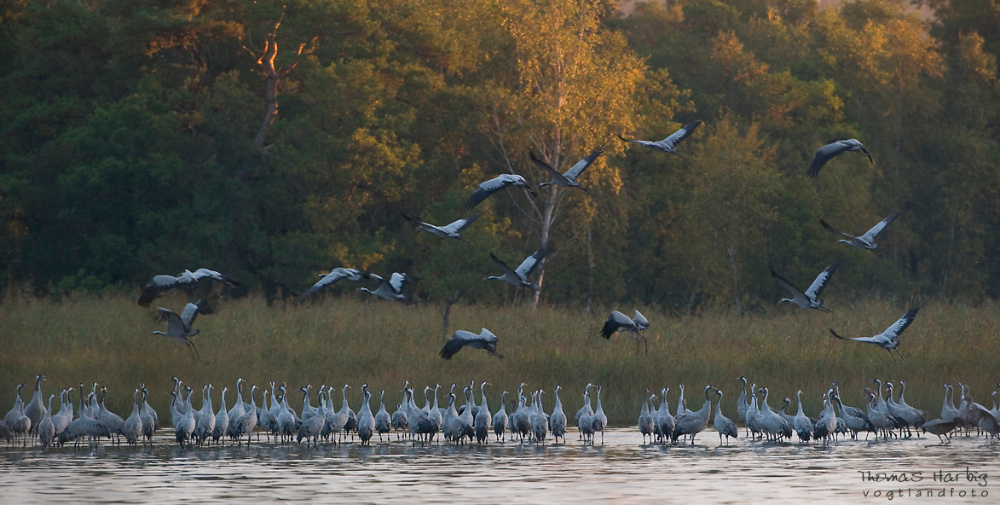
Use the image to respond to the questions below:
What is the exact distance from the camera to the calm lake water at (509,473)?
13898mm

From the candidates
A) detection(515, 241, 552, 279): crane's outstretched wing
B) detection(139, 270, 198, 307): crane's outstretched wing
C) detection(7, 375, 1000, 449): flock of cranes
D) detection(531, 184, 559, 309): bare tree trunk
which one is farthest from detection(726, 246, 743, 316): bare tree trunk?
detection(139, 270, 198, 307): crane's outstretched wing

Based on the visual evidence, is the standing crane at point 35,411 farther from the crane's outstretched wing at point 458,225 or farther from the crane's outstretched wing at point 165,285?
the crane's outstretched wing at point 458,225

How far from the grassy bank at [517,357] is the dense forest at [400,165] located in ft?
36.5

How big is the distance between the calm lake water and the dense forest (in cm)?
2047

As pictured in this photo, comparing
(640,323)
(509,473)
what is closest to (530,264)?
(640,323)

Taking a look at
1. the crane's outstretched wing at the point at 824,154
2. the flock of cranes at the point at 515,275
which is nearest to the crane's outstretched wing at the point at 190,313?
the flock of cranes at the point at 515,275

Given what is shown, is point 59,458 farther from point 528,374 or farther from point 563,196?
point 563,196

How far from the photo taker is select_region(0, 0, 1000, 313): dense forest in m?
40.9

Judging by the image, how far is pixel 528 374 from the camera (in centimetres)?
2384

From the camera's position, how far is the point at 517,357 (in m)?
24.4

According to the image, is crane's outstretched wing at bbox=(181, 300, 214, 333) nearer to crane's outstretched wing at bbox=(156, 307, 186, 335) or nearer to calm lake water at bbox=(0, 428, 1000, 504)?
crane's outstretched wing at bbox=(156, 307, 186, 335)

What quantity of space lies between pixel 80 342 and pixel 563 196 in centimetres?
2050

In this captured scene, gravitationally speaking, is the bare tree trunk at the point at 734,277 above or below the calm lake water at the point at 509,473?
above

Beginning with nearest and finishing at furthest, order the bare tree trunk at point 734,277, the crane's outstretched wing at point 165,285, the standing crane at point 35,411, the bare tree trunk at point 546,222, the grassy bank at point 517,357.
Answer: the crane's outstretched wing at point 165,285 < the standing crane at point 35,411 < the grassy bank at point 517,357 < the bare tree trunk at point 734,277 < the bare tree trunk at point 546,222
